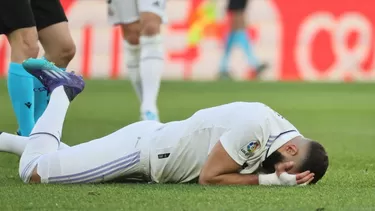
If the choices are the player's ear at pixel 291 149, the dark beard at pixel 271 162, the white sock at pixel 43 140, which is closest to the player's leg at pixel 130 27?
the white sock at pixel 43 140

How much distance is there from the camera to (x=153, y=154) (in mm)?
5309

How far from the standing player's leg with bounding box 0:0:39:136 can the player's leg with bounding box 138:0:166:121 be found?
1.47 metres

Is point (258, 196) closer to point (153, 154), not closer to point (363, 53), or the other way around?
point (153, 154)

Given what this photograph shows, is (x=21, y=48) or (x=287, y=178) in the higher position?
(x=21, y=48)

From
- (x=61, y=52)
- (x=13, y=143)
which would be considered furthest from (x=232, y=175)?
(x=61, y=52)

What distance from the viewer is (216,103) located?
12016mm

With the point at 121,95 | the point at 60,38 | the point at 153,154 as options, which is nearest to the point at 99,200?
the point at 153,154

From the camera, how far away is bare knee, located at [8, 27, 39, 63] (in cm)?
654

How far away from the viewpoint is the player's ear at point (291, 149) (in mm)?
5156

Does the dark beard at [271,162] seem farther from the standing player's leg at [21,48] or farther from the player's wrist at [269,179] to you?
the standing player's leg at [21,48]

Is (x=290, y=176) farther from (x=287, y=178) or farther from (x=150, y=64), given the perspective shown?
(x=150, y=64)

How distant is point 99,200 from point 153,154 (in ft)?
2.04

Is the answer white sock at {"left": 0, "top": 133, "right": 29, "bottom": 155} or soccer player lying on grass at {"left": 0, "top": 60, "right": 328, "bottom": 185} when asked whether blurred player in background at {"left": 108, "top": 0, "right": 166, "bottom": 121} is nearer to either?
white sock at {"left": 0, "top": 133, "right": 29, "bottom": 155}

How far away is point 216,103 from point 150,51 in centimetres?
340
